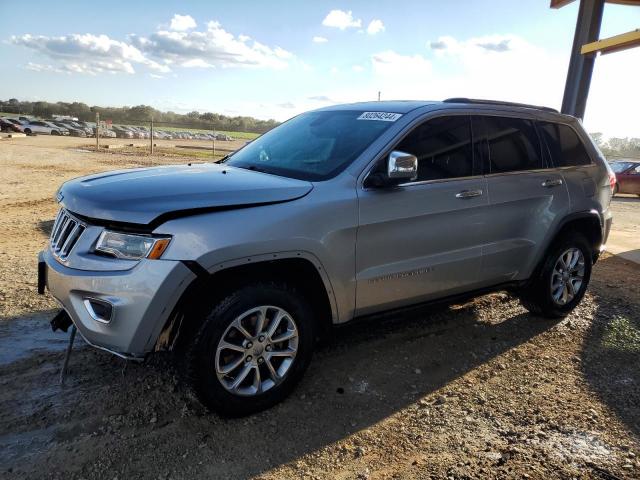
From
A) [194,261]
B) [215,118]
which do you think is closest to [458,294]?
[194,261]

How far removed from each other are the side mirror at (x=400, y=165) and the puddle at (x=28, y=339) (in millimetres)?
2656

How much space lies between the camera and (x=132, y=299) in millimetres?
2564

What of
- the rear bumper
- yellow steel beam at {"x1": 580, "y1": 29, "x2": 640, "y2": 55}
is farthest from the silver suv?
yellow steel beam at {"x1": 580, "y1": 29, "x2": 640, "y2": 55}

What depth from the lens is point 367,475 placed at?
2607 mm

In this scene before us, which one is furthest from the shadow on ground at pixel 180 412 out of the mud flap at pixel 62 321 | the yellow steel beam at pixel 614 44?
the yellow steel beam at pixel 614 44

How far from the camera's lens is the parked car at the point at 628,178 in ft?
60.5

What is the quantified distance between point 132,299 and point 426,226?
2018 millimetres

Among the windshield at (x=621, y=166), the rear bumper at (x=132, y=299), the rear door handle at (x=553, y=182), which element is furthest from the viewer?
the windshield at (x=621, y=166)

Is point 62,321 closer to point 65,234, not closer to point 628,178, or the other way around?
point 65,234

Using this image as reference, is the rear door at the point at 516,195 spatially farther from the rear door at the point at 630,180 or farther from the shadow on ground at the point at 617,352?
the rear door at the point at 630,180

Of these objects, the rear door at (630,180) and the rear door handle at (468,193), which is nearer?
the rear door handle at (468,193)

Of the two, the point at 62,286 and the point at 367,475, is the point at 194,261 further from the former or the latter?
the point at 367,475

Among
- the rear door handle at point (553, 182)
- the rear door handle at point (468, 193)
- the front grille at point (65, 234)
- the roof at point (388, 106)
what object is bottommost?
the front grille at point (65, 234)

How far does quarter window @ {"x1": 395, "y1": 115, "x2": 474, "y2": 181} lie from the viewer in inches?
140
